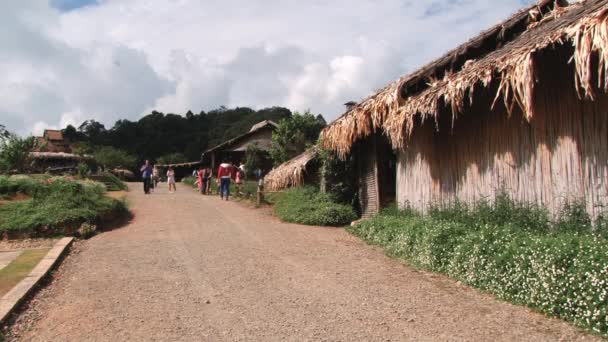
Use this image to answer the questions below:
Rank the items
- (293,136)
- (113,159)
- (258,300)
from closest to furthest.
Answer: (258,300)
(293,136)
(113,159)

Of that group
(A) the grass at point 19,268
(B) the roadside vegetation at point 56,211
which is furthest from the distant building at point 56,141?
(A) the grass at point 19,268

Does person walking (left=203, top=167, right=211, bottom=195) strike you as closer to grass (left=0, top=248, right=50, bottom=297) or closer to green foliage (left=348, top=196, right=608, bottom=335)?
grass (left=0, top=248, right=50, bottom=297)

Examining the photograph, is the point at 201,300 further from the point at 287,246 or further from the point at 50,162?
the point at 50,162

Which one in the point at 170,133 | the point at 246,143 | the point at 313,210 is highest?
the point at 170,133

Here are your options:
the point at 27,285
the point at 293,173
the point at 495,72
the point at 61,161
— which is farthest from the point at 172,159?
the point at 495,72

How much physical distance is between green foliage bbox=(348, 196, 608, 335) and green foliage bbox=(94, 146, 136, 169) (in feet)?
143

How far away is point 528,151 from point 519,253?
202 centimetres

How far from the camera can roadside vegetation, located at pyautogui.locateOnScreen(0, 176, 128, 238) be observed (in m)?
10.9

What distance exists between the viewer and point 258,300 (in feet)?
19.2

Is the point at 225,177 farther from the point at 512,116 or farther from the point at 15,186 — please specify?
the point at 512,116

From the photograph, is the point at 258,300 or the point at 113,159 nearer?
the point at 258,300

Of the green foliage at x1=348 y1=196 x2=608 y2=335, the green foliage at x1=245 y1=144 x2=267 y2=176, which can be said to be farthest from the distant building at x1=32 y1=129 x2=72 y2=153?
the green foliage at x1=348 y1=196 x2=608 y2=335

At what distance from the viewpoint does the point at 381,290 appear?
630 cm

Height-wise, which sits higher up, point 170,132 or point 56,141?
point 170,132
